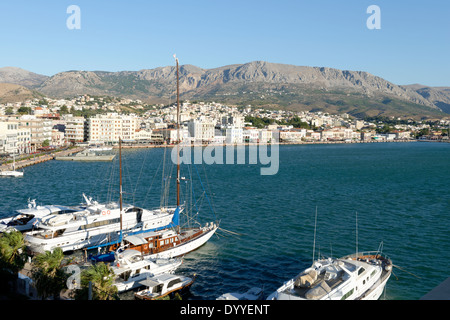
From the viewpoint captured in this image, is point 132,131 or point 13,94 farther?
point 13,94

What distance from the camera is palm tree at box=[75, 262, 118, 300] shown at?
29.2 feet

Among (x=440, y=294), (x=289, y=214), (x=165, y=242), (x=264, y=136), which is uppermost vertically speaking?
(x=264, y=136)

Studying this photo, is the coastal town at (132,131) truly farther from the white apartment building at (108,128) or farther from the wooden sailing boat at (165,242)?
the wooden sailing boat at (165,242)

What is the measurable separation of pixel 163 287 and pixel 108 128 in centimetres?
7310

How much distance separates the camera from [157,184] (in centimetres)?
3319

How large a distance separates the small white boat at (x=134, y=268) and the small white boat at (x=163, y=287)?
58 cm

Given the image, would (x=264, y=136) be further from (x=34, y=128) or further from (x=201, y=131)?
(x=34, y=128)

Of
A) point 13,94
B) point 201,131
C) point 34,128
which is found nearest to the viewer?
point 34,128

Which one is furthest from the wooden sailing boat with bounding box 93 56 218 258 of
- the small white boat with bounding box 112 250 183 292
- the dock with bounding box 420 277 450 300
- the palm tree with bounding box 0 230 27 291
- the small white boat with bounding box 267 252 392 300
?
the dock with bounding box 420 277 450 300

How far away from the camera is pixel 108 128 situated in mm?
79875

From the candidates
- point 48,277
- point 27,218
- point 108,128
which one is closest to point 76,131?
point 108,128

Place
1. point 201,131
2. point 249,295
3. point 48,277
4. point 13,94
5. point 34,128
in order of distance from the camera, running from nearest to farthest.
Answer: point 48,277, point 249,295, point 34,128, point 201,131, point 13,94

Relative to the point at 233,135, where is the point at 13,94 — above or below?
above

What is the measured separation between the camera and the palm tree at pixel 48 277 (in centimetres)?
933
